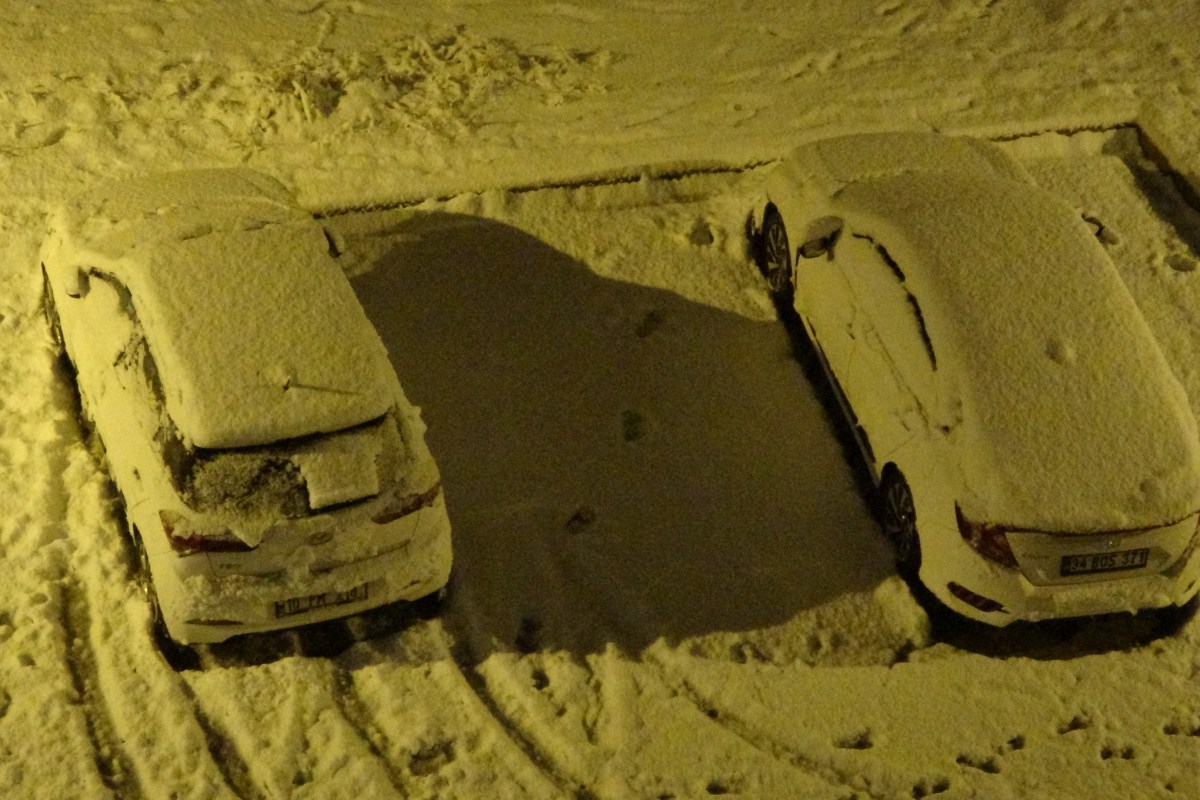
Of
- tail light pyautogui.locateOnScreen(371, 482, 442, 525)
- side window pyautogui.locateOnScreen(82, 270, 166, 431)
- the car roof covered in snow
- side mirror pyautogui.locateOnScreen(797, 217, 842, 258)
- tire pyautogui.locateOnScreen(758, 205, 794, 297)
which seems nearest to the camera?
the car roof covered in snow

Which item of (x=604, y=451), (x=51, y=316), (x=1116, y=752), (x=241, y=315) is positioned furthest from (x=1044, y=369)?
(x=51, y=316)

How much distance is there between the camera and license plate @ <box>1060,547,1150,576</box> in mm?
7289

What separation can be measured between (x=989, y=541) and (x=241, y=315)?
398 cm

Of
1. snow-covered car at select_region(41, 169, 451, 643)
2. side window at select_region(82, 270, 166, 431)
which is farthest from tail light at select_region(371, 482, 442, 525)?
side window at select_region(82, 270, 166, 431)

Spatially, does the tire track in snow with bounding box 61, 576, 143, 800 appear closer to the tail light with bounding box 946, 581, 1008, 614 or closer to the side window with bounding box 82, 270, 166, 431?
the side window with bounding box 82, 270, 166, 431

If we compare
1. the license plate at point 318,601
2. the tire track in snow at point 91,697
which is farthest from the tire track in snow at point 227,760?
the license plate at point 318,601

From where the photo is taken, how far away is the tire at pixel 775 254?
9.31m

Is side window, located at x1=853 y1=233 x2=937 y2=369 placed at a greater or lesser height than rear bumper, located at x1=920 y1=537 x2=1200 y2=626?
greater

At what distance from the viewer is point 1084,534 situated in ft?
23.7

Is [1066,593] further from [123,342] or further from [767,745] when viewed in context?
[123,342]

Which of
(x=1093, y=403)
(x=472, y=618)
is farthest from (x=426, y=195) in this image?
(x=1093, y=403)

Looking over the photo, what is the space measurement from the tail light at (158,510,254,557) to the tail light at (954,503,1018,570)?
3.61 meters

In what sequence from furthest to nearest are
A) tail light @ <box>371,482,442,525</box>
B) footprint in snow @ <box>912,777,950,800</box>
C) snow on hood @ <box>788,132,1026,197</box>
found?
snow on hood @ <box>788,132,1026,197</box> < footprint in snow @ <box>912,777,950,800</box> < tail light @ <box>371,482,442,525</box>

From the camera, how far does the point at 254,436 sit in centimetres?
679
